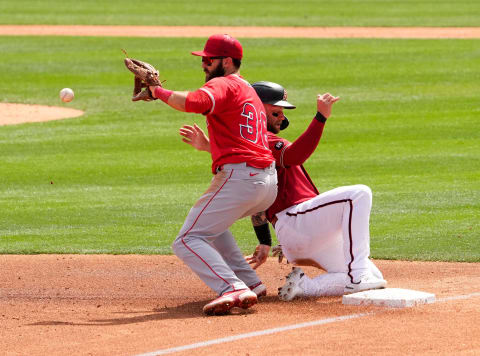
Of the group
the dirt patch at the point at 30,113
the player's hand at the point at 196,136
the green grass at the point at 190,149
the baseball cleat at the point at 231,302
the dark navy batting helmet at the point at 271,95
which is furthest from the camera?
the dirt patch at the point at 30,113

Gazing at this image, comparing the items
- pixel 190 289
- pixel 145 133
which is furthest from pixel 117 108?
pixel 190 289

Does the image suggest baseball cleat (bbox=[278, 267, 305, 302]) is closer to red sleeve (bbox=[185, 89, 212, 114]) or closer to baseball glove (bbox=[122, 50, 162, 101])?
red sleeve (bbox=[185, 89, 212, 114])

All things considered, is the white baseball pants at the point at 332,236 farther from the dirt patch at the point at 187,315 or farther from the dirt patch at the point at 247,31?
the dirt patch at the point at 247,31

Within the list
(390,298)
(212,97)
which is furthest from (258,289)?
A: (212,97)

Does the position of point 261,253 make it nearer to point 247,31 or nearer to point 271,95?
point 271,95

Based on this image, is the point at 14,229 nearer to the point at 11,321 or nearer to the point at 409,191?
the point at 11,321

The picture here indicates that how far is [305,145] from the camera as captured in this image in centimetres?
596

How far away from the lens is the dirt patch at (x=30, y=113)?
16281 millimetres

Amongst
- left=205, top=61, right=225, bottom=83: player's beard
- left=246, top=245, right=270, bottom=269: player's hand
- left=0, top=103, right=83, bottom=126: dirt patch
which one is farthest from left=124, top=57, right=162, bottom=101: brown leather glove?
left=0, top=103, right=83, bottom=126: dirt patch

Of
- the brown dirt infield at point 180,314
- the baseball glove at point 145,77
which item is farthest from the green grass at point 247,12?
the baseball glove at point 145,77

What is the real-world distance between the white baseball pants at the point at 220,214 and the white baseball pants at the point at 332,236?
1.09 feet

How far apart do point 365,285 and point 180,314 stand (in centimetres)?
121

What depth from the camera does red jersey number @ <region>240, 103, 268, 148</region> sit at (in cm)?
587

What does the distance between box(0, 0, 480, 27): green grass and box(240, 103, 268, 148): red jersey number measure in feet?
71.5
